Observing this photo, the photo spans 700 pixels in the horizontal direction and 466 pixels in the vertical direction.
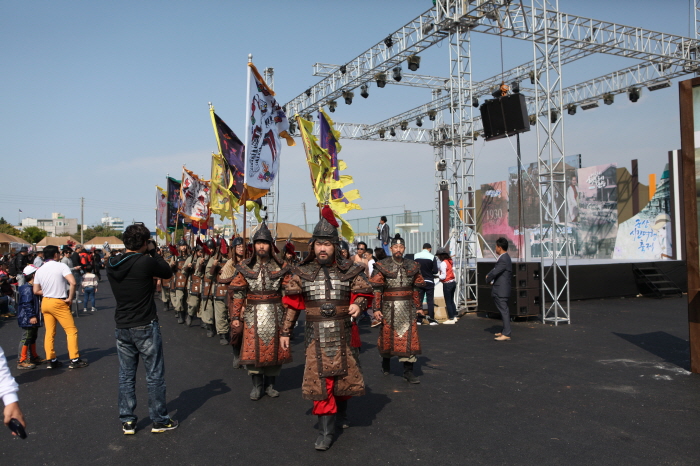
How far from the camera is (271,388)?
6.24 m

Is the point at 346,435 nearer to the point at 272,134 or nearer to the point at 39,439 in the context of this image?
the point at 39,439

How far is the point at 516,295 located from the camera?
11555 mm

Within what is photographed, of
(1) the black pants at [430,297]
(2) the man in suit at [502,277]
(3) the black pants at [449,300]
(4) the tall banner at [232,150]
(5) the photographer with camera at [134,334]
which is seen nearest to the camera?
(5) the photographer with camera at [134,334]

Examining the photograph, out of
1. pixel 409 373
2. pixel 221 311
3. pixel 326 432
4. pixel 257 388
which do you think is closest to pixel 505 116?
pixel 409 373

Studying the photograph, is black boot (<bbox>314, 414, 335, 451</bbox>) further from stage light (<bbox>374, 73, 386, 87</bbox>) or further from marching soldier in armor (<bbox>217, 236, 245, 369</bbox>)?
stage light (<bbox>374, 73, 386, 87</bbox>)

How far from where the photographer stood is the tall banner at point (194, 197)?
1533 cm

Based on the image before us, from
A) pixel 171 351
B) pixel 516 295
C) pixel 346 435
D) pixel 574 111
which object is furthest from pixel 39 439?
pixel 574 111

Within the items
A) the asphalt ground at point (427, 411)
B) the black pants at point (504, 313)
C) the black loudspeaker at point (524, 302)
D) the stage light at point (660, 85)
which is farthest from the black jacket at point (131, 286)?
the stage light at point (660, 85)

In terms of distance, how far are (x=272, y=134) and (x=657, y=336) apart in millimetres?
7978

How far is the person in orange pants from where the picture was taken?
7594 mm

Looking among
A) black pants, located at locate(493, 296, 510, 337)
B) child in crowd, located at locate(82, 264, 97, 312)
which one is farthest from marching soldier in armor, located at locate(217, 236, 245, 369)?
child in crowd, located at locate(82, 264, 97, 312)

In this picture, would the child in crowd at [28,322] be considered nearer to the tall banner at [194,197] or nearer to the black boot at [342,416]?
the black boot at [342,416]

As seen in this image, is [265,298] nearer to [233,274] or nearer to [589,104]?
[233,274]

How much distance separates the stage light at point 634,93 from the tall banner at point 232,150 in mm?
17770
